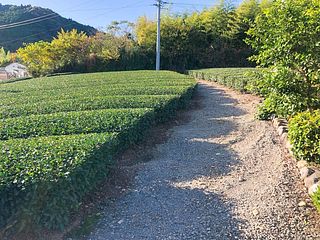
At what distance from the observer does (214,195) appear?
308 cm

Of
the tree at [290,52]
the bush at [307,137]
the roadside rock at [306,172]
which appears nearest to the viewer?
the roadside rock at [306,172]

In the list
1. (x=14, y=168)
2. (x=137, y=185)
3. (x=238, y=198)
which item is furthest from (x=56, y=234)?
(x=238, y=198)

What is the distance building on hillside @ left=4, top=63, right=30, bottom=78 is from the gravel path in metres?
21.2

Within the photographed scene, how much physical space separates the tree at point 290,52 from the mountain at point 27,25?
3301cm

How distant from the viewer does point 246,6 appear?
18.6m

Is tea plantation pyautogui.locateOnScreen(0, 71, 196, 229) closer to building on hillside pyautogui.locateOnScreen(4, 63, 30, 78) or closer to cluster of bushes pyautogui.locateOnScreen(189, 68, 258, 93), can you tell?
cluster of bushes pyautogui.locateOnScreen(189, 68, 258, 93)

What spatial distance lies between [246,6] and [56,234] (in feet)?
62.3

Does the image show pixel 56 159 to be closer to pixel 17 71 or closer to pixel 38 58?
pixel 38 58

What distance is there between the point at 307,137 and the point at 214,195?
4.30 ft

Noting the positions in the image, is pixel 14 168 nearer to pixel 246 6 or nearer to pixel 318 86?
pixel 318 86

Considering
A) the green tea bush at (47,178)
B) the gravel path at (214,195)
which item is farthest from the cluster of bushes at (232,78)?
the green tea bush at (47,178)

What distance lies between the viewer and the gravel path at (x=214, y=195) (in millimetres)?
2488

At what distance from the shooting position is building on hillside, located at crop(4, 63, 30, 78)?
23.2 m

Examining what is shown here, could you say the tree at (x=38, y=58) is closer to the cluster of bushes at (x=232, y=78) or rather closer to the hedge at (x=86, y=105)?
the cluster of bushes at (x=232, y=78)
